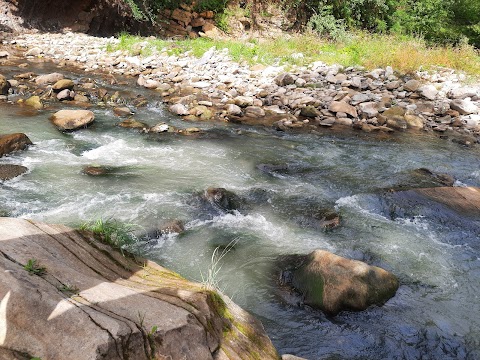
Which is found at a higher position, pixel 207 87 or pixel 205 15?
pixel 205 15

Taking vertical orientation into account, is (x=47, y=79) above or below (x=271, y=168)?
above

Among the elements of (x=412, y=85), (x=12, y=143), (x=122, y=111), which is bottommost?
(x=122, y=111)

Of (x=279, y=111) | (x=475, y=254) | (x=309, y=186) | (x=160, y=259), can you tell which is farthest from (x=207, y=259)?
(x=279, y=111)

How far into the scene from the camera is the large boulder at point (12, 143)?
22.0 feet

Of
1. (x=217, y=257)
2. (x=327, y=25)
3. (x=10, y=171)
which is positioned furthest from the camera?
(x=327, y=25)

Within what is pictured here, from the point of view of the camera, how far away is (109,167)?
6742 mm

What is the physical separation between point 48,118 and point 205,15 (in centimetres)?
1297

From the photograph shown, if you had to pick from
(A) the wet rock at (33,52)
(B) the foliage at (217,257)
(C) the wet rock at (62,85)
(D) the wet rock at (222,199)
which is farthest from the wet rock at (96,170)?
(A) the wet rock at (33,52)

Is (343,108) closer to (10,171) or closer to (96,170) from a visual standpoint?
(96,170)

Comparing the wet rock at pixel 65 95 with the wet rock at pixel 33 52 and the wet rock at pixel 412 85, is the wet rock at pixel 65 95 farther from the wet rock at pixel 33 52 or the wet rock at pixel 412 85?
the wet rock at pixel 412 85

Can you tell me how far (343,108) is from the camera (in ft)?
34.4

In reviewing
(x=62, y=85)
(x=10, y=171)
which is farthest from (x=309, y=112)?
(x=10, y=171)

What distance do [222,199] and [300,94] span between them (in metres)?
6.40

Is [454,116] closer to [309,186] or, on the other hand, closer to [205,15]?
[309,186]
